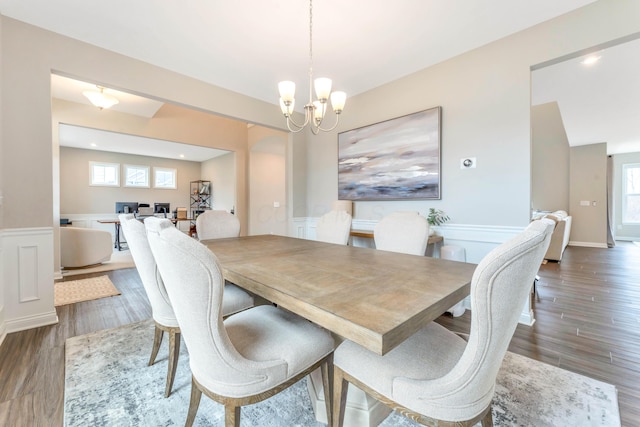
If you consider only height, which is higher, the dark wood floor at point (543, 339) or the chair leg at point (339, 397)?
Answer: the chair leg at point (339, 397)

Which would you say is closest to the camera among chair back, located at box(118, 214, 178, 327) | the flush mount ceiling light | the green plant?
chair back, located at box(118, 214, 178, 327)

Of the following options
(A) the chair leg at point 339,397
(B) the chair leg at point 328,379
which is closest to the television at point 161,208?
(B) the chair leg at point 328,379

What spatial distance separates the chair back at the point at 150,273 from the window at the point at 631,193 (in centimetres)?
1121

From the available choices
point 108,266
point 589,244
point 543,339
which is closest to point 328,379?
point 543,339

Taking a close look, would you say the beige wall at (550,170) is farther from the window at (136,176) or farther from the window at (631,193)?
the window at (136,176)

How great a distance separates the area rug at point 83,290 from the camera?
9.57 feet

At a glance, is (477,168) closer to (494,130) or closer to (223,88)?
(494,130)

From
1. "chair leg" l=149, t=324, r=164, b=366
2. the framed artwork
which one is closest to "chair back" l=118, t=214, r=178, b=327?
"chair leg" l=149, t=324, r=164, b=366

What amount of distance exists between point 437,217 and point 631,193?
344 inches

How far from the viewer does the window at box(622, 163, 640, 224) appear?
7.32 m

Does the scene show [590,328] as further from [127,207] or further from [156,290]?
[127,207]

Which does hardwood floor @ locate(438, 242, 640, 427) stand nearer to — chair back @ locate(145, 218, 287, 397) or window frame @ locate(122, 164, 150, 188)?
chair back @ locate(145, 218, 287, 397)

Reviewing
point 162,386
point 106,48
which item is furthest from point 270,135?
point 162,386

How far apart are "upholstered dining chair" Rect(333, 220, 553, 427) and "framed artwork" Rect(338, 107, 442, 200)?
2.23 meters
